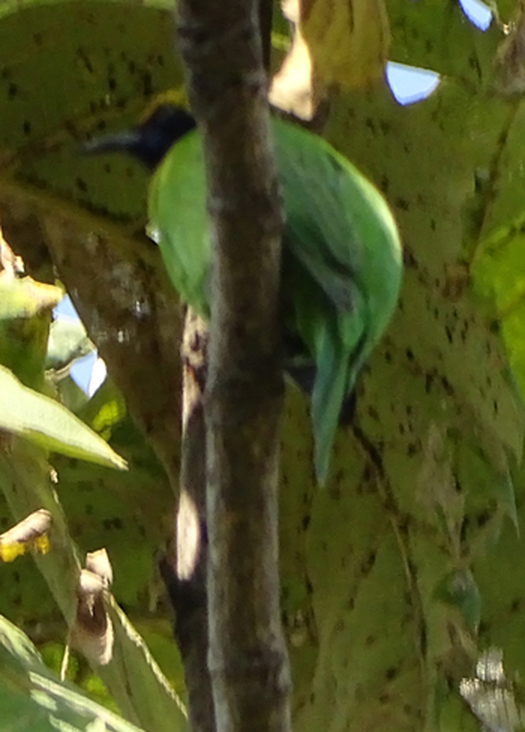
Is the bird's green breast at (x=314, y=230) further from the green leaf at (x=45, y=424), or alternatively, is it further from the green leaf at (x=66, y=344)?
the green leaf at (x=66, y=344)

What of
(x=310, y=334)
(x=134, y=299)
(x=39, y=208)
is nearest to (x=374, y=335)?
(x=310, y=334)

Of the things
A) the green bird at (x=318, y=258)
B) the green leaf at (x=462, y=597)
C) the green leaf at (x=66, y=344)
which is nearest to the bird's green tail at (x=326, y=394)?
the green bird at (x=318, y=258)

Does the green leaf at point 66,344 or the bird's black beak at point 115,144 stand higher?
the bird's black beak at point 115,144

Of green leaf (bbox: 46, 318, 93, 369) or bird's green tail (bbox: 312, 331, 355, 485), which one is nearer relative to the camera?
bird's green tail (bbox: 312, 331, 355, 485)

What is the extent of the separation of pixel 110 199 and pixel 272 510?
2.15 ft

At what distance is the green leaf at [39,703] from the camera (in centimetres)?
58

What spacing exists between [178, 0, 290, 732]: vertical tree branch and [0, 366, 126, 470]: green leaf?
0.22 feet

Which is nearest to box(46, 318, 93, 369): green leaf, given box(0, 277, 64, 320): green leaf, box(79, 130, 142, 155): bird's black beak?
box(79, 130, 142, 155): bird's black beak

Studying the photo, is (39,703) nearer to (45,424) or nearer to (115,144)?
(45,424)

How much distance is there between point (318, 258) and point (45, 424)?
0.24 metres

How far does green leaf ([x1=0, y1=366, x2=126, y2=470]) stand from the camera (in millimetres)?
495

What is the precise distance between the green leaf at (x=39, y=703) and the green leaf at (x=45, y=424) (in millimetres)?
155

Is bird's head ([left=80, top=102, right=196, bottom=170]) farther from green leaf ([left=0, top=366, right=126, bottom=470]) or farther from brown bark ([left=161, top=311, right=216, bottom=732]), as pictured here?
green leaf ([left=0, top=366, right=126, bottom=470])

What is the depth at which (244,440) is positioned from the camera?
57 centimetres
